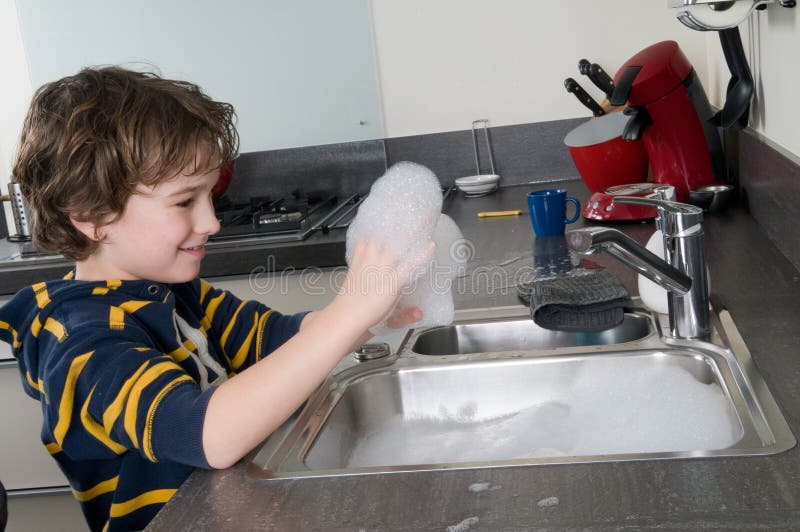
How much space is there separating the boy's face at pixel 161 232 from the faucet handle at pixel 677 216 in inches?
21.0

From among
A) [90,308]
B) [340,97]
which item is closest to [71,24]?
[340,97]

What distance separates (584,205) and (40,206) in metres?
1.31

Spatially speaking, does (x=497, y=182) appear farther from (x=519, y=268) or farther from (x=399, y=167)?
(x=399, y=167)

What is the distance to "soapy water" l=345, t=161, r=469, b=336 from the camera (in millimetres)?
982

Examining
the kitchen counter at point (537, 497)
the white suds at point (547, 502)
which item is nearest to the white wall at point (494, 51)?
the kitchen counter at point (537, 497)

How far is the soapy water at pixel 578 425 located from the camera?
1042 millimetres

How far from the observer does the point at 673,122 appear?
186 cm

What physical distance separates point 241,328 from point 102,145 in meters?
0.39

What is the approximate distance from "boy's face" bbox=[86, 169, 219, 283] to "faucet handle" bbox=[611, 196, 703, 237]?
53 centimetres

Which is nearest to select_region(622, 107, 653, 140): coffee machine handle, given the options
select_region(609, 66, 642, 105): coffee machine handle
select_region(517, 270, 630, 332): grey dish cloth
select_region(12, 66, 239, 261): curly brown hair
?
select_region(609, 66, 642, 105): coffee machine handle

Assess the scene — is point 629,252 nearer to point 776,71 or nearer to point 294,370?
point 294,370

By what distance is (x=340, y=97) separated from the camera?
249 centimetres

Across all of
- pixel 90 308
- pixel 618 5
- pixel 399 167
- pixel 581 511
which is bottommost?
pixel 581 511

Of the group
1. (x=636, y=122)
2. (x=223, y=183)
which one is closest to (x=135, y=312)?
(x=636, y=122)
